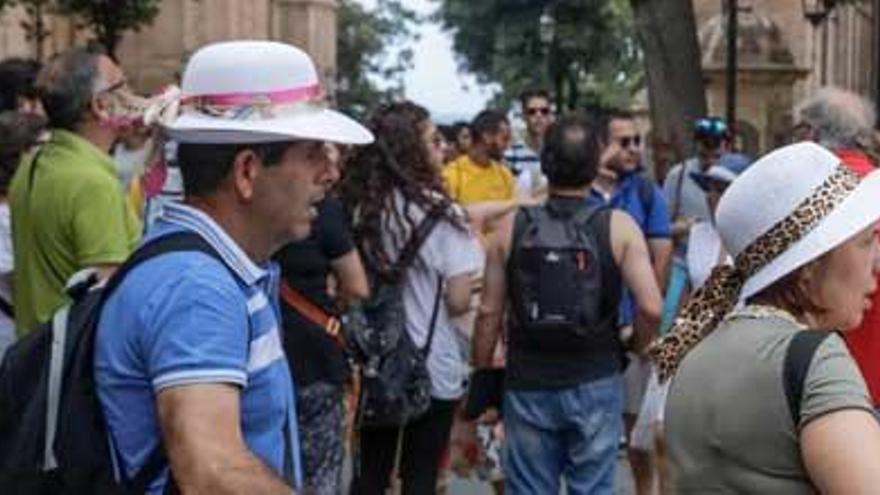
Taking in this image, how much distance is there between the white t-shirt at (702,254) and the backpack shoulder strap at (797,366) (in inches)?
208

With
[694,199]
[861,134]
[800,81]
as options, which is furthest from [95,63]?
[800,81]

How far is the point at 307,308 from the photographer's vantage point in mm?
7426

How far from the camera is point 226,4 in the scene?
36094 millimetres

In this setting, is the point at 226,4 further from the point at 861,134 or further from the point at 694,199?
the point at 861,134

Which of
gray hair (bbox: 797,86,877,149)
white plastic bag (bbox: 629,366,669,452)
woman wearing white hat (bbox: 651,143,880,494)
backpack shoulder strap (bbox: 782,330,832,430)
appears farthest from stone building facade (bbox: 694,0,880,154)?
backpack shoulder strap (bbox: 782,330,832,430)

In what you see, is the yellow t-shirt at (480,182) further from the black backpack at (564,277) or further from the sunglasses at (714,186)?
the black backpack at (564,277)

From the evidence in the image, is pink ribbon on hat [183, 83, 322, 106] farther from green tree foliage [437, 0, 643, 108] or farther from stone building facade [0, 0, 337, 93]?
green tree foliage [437, 0, 643, 108]

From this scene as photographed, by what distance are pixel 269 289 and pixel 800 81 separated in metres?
27.1

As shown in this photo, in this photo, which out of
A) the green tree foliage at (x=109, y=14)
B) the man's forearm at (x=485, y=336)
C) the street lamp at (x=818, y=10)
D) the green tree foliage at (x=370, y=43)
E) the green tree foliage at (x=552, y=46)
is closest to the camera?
the man's forearm at (x=485, y=336)

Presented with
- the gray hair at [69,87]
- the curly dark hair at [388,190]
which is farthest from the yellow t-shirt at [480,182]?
the gray hair at [69,87]

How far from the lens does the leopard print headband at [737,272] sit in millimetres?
3920

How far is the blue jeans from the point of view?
8164 mm

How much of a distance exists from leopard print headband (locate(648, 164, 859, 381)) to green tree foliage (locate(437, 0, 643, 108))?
4915cm

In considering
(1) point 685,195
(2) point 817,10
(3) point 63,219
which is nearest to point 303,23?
(2) point 817,10
